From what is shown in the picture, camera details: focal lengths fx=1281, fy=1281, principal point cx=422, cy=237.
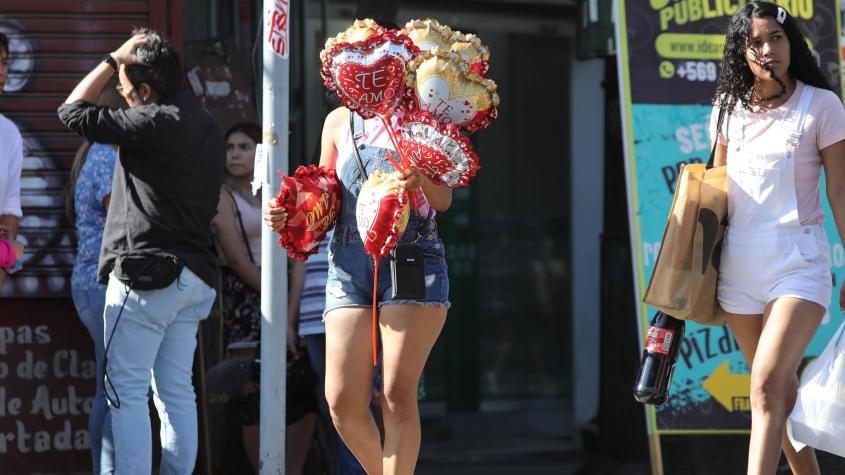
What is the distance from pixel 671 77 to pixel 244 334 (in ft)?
7.83

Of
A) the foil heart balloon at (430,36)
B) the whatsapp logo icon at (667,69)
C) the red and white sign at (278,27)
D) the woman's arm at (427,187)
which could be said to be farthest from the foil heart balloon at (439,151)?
the whatsapp logo icon at (667,69)

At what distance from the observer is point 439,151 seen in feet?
12.8

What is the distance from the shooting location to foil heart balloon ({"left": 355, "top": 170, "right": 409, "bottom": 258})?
12.9 feet

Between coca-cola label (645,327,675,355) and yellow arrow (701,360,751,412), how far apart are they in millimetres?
1390

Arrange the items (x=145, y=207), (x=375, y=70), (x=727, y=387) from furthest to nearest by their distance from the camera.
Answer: (x=727, y=387) < (x=145, y=207) < (x=375, y=70)

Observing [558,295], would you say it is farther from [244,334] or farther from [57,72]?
[57,72]

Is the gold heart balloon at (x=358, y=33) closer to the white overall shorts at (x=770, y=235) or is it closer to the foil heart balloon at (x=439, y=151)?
the foil heart balloon at (x=439, y=151)

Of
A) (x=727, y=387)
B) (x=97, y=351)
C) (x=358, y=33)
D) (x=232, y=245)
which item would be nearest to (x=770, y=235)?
(x=358, y=33)

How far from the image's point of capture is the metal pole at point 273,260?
495 cm

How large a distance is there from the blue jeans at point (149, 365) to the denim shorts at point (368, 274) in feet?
3.21

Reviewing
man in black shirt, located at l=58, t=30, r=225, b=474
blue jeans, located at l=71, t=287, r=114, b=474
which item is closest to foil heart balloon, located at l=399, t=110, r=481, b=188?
man in black shirt, located at l=58, t=30, r=225, b=474

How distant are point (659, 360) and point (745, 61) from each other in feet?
3.67

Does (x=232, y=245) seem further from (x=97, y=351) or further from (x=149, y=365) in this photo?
(x=149, y=365)

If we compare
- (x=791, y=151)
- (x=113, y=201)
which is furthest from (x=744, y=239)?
(x=113, y=201)
